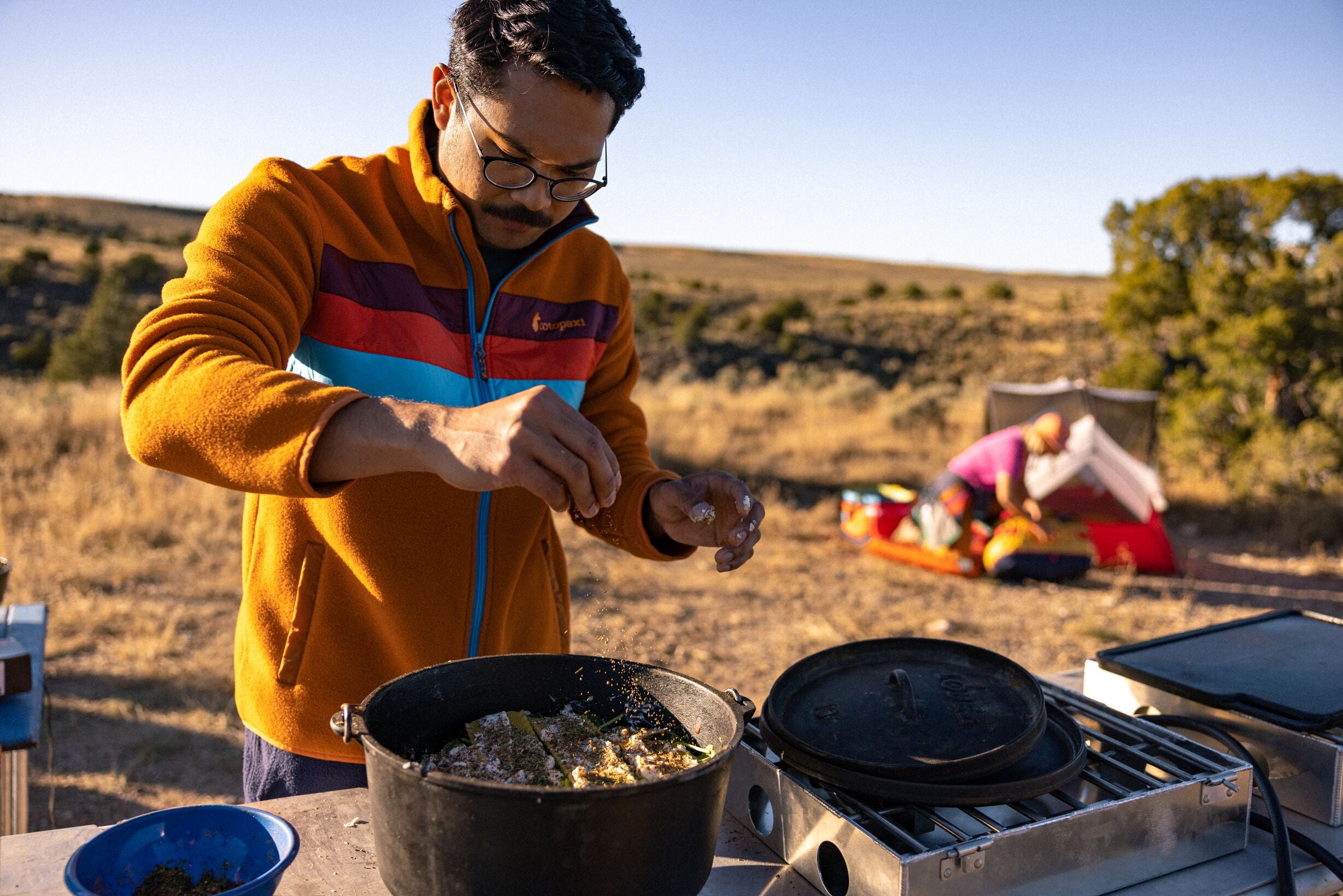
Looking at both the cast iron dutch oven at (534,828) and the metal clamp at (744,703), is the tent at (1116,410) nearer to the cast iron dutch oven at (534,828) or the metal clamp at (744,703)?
the metal clamp at (744,703)

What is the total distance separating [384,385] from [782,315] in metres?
26.4

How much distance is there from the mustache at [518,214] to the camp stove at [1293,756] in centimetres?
146

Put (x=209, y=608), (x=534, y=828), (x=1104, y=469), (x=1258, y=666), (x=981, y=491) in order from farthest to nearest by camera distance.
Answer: (x=1104, y=469) → (x=981, y=491) → (x=209, y=608) → (x=1258, y=666) → (x=534, y=828)

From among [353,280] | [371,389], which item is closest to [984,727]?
[371,389]

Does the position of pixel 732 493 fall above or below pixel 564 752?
above

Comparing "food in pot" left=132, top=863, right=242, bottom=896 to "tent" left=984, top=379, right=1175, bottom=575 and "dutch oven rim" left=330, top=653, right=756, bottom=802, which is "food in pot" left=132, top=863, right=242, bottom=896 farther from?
"tent" left=984, top=379, right=1175, bottom=575

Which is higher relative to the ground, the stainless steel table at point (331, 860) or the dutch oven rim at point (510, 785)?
the dutch oven rim at point (510, 785)

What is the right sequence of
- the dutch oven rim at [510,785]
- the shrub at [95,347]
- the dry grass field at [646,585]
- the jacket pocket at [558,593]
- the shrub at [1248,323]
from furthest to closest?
the shrub at [95,347], the shrub at [1248,323], the dry grass field at [646,585], the jacket pocket at [558,593], the dutch oven rim at [510,785]

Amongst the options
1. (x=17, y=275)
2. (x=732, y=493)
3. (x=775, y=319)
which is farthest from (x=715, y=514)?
(x=17, y=275)

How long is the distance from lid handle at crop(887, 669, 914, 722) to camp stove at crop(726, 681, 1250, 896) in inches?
6.8

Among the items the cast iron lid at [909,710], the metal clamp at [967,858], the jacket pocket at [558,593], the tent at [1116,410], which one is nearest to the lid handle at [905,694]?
the cast iron lid at [909,710]

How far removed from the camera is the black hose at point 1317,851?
1.47 metres

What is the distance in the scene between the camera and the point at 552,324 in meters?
1.85

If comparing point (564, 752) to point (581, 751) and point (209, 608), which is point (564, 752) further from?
point (209, 608)
